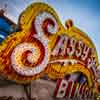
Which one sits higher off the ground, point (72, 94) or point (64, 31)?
point (64, 31)

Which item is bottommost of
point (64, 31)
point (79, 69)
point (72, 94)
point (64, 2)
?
point (72, 94)

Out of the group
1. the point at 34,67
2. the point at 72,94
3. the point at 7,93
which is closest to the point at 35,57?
the point at 34,67

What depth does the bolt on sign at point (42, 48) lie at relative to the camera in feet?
7.79

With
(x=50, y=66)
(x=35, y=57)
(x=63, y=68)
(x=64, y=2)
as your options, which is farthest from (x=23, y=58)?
(x=64, y=2)

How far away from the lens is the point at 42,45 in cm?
257

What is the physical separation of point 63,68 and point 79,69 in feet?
0.76

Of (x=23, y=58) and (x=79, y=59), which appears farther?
(x=79, y=59)

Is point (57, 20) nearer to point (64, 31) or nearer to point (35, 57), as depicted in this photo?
point (64, 31)

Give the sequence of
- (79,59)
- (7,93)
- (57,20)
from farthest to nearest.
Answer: (79,59) < (57,20) < (7,93)

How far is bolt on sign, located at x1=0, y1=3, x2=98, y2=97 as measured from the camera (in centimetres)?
237

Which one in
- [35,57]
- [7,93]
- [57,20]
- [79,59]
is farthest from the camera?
[79,59]

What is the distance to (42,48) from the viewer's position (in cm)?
257

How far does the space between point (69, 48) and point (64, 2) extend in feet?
1.17

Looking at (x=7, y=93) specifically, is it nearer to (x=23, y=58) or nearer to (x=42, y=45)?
(x=23, y=58)
